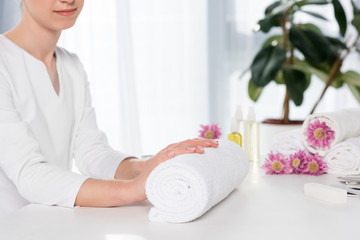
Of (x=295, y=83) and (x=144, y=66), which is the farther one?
(x=144, y=66)

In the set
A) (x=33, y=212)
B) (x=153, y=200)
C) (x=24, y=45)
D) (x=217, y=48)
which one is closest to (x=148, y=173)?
(x=153, y=200)

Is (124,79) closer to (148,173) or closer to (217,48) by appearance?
(217,48)

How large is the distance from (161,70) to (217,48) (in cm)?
47

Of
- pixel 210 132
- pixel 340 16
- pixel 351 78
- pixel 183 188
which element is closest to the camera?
pixel 183 188

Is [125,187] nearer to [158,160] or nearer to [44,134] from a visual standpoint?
[158,160]

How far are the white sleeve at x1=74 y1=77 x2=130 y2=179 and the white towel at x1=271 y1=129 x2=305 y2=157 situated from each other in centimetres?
43

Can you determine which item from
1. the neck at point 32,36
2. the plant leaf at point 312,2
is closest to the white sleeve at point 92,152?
the neck at point 32,36

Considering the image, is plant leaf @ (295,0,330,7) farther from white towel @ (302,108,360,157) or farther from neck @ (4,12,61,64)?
neck @ (4,12,61,64)

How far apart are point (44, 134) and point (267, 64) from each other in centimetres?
147

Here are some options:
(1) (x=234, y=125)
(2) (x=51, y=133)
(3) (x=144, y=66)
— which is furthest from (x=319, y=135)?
(3) (x=144, y=66)

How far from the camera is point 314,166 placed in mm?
1286

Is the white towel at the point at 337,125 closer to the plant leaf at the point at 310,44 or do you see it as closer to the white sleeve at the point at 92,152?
the white sleeve at the point at 92,152

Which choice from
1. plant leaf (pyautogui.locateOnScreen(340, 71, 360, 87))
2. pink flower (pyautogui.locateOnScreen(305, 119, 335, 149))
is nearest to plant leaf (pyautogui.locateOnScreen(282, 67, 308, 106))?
plant leaf (pyautogui.locateOnScreen(340, 71, 360, 87))

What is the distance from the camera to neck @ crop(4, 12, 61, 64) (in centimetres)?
127
